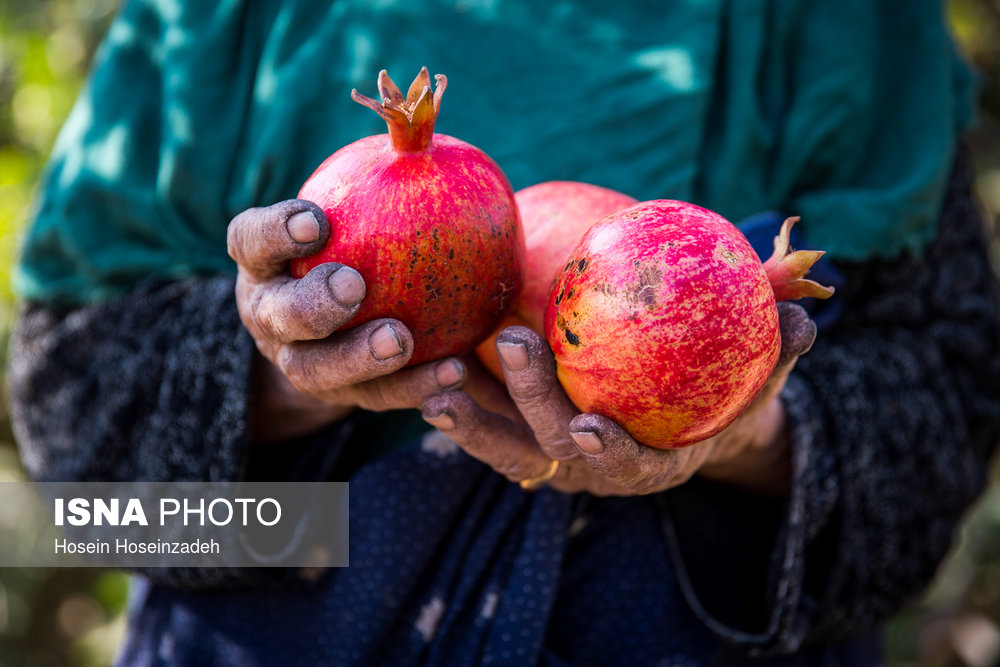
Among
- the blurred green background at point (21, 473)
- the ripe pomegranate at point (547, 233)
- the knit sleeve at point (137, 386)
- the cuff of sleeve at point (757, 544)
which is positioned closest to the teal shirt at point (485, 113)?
the knit sleeve at point (137, 386)

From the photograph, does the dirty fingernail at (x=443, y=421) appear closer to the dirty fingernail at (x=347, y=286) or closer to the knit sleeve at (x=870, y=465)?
the dirty fingernail at (x=347, y=286)

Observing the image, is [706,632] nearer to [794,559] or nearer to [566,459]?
[794,559]

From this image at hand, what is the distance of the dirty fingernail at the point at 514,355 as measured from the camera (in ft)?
2.69

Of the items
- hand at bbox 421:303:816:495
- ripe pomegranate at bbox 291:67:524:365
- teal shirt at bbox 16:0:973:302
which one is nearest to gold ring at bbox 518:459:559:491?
hand at bbox 421:303:816:495

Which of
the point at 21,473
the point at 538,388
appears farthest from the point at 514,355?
the point at 21,473

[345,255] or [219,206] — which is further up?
[345,255]

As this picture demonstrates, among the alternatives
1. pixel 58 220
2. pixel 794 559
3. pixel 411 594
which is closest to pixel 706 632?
pixel 794 559

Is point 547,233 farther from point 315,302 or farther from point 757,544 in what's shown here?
point 757,544

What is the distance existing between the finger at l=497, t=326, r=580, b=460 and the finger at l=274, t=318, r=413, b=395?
0.10 meters

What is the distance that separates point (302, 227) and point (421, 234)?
121mm

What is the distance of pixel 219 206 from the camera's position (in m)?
1.24

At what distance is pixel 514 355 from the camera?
82 centimetres

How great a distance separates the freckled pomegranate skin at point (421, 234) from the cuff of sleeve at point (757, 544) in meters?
0.54

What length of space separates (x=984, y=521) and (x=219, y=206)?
2.59m
